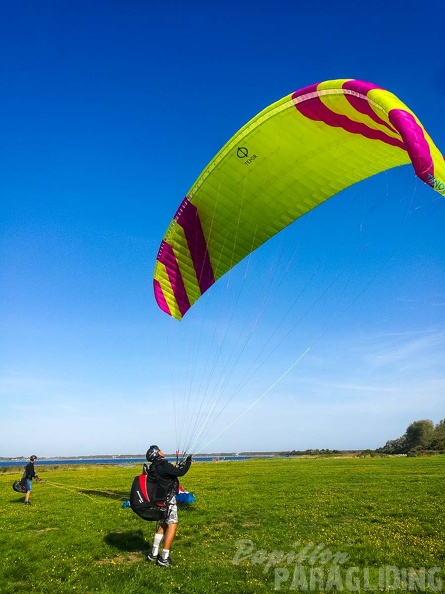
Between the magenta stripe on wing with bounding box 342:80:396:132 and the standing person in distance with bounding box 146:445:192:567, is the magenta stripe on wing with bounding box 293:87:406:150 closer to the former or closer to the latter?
the magenta stripe on wing with bounding box 342:80:396:132

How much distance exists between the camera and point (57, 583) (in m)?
Answer: 5.95

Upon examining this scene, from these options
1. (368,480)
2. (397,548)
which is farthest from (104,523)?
(368,480)

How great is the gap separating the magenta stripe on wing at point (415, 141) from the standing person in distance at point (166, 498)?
5.41m

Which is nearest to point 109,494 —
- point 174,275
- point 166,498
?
point 174,275

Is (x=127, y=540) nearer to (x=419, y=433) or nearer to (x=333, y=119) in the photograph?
(x=333, y=119)

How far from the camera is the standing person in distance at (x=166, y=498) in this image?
22.2 ft

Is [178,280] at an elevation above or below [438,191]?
above

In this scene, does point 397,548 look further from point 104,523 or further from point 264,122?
point 264,122

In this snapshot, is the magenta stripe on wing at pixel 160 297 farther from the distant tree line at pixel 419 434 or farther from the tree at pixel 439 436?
the distant tree line at pixel 419 434

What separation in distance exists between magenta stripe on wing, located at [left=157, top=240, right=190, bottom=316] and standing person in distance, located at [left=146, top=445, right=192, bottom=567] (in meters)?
5.45

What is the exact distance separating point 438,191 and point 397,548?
19.6 ft

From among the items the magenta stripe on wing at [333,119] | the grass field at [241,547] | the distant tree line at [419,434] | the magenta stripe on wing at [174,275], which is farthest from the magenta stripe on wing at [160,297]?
the distant tree line at [419,434]

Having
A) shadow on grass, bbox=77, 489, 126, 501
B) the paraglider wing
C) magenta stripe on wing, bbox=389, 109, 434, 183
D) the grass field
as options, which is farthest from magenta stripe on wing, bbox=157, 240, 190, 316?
shadow on grass, bbox=77, 489, 126, 501

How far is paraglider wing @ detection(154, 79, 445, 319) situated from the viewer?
25.0 ft
